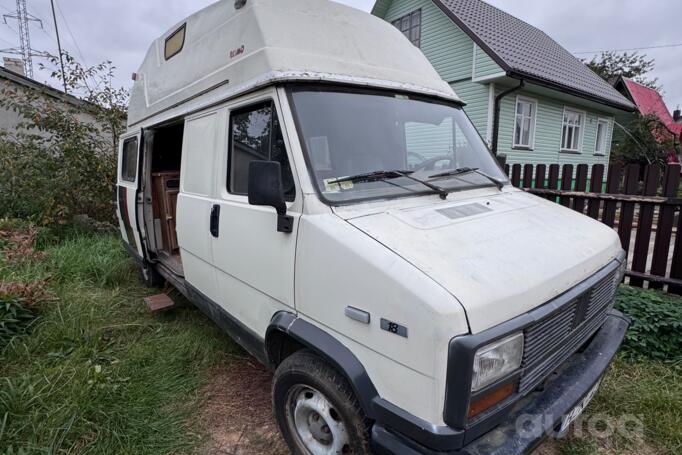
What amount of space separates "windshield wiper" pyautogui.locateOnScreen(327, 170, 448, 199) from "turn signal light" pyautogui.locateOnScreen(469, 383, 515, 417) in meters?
1.11

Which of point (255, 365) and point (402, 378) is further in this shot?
point (255, 365)

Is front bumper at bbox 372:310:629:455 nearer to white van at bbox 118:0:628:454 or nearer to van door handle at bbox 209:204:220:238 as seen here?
white van at bbox 118:0:628:454

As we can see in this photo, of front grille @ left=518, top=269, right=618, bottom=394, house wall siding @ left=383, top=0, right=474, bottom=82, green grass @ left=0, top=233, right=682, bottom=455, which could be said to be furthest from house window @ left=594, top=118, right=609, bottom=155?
front grille @ left=518, top=269, right=618, bottom=394

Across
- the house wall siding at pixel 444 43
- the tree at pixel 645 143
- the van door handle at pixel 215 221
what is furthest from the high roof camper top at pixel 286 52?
the tree at pixel 645 143

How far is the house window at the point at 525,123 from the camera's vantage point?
1265cm

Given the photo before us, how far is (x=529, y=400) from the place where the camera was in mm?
1839

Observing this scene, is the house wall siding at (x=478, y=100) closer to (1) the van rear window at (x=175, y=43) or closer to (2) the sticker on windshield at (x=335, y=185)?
(1) the van rear window at (x=175, y=43)

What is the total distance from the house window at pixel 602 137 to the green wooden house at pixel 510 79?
0.57 m

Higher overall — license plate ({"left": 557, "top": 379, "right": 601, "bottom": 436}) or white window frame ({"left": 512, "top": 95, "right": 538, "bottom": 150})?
white window frame ({"left": 512, "top": 95, "right": 538, "bottom": 150})

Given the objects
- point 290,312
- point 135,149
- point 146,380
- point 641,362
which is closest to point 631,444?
point 641,362

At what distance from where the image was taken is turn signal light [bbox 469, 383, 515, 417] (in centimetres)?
150

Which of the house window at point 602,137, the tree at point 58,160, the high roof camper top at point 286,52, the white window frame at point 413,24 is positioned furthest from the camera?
the house window at point 602,137

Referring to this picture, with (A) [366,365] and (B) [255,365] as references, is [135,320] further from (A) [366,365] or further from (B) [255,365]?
(A) [366,365]

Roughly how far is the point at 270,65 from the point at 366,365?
1.70 metres
